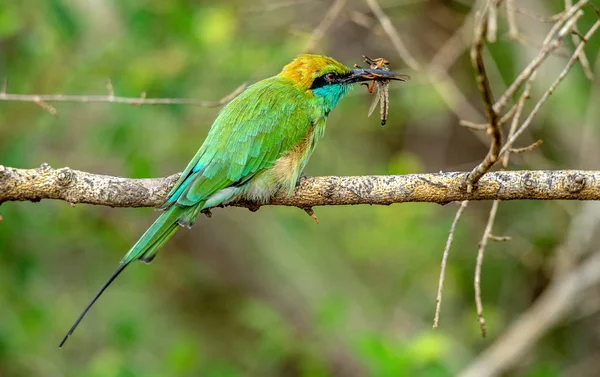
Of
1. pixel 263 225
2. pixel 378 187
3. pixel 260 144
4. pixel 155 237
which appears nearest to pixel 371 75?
pixel 260 144

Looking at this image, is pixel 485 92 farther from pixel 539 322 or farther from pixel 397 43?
pixel 539 322

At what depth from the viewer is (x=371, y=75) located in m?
3.21

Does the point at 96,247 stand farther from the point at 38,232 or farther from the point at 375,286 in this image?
the point at 375,286

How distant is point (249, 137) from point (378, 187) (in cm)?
76

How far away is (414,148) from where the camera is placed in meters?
5.51

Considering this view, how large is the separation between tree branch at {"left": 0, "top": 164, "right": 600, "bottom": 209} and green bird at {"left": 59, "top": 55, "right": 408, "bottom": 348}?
0.16 metres

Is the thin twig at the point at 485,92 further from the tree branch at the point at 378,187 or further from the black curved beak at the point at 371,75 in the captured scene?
the black curved beak at the point at 371,75

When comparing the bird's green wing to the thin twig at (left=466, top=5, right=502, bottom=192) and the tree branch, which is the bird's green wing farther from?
the thin twig at (left=466, top=5, right=502, bottom=192)

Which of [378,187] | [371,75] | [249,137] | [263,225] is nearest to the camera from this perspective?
[378,187]

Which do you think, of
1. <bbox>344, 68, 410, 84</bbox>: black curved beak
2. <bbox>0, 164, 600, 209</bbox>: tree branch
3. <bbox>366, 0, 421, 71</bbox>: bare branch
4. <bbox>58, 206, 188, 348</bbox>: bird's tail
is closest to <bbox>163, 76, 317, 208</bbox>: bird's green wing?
<bbox>58, 206, 188, 348</bbox>: bird's tail

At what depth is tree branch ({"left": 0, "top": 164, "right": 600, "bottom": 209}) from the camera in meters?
2.35

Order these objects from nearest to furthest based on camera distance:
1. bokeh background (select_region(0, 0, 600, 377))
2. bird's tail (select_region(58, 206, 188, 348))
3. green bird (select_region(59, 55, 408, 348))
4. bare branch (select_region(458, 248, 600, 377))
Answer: bird's tail (select_region(58, 206, 188, 348)) → green bird (select_region(59, 55, 408, 348)) → bokeh background (select_region(0, 0, 600, 377)) → bare branch (select_region(458, 248, 600, 377))

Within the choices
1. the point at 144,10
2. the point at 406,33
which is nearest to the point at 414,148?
the point at 406,33

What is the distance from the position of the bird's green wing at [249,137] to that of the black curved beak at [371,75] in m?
0.22
